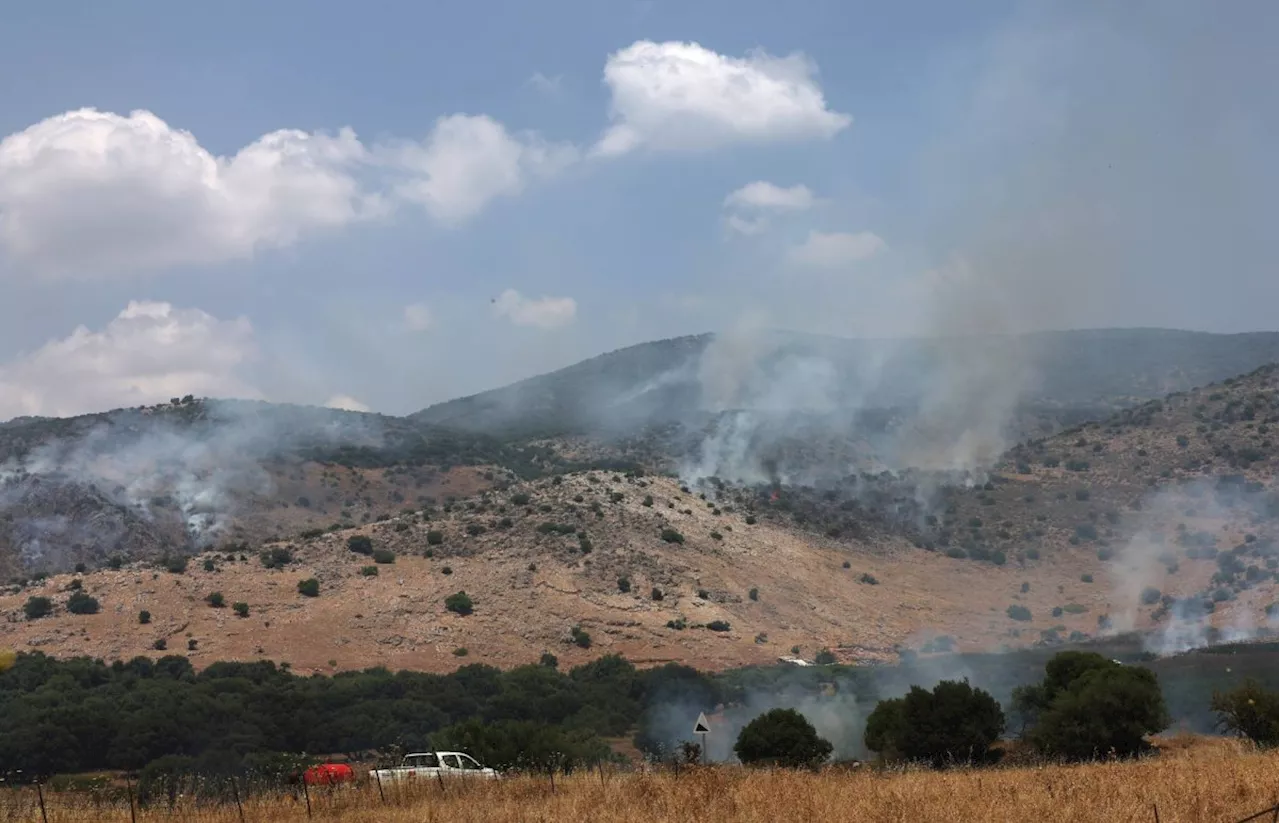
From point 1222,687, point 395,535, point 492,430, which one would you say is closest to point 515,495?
point 395,535

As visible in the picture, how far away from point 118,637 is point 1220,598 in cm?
7025

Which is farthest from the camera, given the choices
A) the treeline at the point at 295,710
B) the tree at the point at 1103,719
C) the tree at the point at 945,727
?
the treeline at the point at 295,710

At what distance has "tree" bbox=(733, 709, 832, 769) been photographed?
37.8 metres

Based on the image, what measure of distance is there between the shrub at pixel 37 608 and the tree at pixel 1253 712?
6555 cm

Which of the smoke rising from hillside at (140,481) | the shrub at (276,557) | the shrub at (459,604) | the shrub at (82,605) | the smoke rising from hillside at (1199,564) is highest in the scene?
the smoke rising from hillside at (140,481)

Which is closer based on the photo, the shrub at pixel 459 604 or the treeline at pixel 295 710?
the treeline at pixel 295 710

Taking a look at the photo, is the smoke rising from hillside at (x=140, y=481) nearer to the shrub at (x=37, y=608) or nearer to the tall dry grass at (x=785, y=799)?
the shrub at (x=37, y=608)

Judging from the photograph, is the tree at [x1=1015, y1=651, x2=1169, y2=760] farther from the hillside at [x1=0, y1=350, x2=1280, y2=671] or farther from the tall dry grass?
the hillside at [x1=0, y1=350, x2=1280, y2=671]

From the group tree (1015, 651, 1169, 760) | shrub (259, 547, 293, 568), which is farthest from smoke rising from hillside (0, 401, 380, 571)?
tree (1015, 651, 1169, 760)

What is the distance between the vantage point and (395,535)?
91125 mm

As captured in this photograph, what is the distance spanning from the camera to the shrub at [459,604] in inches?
3056

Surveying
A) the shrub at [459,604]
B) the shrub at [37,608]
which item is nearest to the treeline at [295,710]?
the shrub at [37,608]

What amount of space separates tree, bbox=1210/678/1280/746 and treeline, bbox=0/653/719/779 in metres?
18.9

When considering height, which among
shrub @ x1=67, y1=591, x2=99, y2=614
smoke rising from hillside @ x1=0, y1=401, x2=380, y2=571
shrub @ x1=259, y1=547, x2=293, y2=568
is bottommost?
shrub @ x1=67, y1=591, x2=99, y2=614
